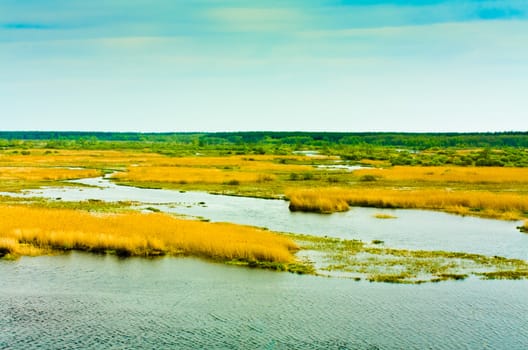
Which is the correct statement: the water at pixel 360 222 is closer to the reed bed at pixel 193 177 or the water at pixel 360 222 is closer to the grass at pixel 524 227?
the grass at pixel 524 227

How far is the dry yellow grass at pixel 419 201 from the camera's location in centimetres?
4753

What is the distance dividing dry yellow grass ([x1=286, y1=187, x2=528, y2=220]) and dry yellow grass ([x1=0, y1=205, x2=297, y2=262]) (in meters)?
13.9

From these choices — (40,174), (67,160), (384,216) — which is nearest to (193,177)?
(40,174)

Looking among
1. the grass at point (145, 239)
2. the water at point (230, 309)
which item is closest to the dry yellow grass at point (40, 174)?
the grass at point (145, 239)

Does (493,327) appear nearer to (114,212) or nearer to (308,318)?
(308,318)

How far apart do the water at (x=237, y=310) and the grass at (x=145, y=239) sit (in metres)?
2.10

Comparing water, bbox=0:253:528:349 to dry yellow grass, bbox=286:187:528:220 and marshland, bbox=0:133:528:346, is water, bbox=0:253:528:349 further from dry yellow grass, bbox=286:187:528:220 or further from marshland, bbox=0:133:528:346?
dry yellow grass, bbox=286:187:528:220

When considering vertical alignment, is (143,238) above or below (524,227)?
above

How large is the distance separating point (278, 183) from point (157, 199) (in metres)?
18.5

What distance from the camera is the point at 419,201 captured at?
168 ft

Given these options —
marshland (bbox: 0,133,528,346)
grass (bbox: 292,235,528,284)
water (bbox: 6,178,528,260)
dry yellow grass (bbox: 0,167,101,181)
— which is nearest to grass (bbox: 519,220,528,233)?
marshland (bbox: 0,133,528,346)

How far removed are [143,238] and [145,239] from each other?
0.20m

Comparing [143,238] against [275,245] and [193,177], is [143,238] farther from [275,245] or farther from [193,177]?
[193,177]

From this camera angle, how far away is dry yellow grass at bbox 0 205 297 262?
97.1 ft
